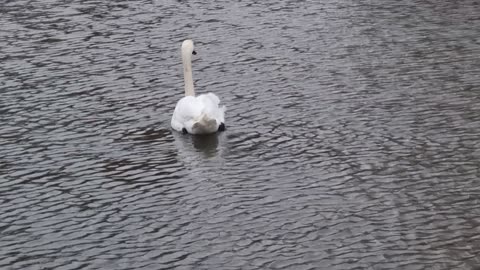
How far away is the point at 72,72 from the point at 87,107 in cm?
267

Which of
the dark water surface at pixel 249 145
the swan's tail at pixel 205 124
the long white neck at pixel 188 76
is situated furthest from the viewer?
the long white neck at pixel 188 76

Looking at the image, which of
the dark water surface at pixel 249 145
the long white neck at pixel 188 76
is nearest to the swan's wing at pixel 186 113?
the dark water surface at pixel 249 145

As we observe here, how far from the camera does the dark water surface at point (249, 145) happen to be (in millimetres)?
13125

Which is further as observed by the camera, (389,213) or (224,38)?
(224,38)

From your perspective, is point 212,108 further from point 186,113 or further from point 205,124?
point 186,113

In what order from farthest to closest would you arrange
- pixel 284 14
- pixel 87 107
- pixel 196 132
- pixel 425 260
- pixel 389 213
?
pixel 284 14 < pixel 87 107 < pixel 196 132 < pixel 389 213 < pixel 425 260

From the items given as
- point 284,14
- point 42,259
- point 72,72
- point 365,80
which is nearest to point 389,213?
point 42,259

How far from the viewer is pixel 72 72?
21953mm

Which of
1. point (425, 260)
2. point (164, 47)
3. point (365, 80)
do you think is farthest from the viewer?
point (164, 47)

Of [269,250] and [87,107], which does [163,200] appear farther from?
[87,107]

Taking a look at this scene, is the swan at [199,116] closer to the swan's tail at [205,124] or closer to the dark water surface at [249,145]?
the swan's tail at [205,124]

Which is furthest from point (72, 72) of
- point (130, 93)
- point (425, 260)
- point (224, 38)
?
point (425, 260)

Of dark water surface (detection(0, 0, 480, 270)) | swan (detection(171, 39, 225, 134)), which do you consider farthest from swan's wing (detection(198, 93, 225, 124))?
dark water surface (detection(0, 0, 480, 270))

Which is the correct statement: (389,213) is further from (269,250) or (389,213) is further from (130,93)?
(130,93)
